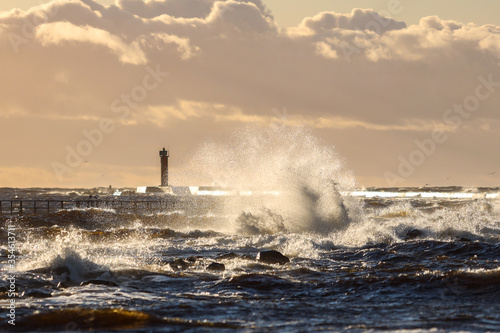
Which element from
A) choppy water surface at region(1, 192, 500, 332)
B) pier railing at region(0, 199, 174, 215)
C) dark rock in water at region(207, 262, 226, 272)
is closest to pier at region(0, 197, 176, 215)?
pier railing at region(0, 199, 174, 215)

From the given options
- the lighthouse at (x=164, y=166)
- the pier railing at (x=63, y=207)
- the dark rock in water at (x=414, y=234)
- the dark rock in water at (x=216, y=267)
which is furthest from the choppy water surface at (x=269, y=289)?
the lighthouse at (x=164, y=166)

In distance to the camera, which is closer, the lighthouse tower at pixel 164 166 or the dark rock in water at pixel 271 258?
the dark rock in water at pixel 271 258

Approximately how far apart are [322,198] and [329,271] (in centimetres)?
1550

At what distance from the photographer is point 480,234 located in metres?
22.7

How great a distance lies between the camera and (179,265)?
14.8m

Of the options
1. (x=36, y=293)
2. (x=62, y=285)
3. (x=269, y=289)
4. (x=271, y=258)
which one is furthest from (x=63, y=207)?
(x=269, y=289)

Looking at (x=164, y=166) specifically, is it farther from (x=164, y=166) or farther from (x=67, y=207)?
(x=67, y=207)

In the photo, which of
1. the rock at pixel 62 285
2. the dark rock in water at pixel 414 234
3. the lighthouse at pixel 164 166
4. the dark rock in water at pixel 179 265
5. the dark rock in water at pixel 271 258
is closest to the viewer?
the rock at pixel 62 285

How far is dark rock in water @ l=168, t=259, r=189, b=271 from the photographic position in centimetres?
1445

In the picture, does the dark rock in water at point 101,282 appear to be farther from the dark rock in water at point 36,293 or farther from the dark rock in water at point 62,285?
the dark rock in water at point 36,293

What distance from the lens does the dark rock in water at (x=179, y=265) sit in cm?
1445

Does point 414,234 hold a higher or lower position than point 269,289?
higher

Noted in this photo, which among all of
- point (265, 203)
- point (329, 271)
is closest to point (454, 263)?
point (329, 271)

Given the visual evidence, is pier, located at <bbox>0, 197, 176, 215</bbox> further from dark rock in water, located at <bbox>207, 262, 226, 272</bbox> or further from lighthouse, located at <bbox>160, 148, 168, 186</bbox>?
lighthouse, located at <bbox>160, 148, 168, 186</bbox>
